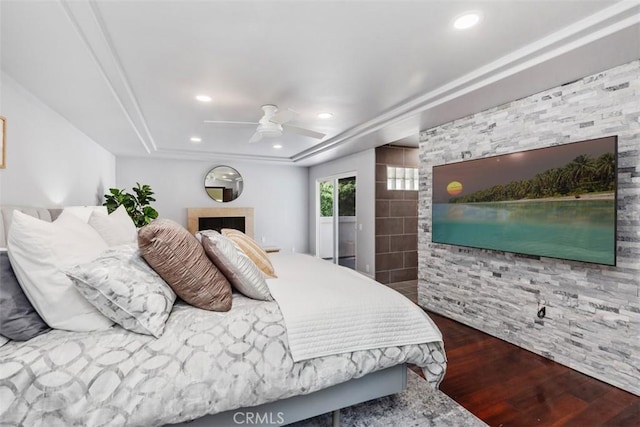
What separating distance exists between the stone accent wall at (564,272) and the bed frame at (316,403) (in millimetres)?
1663

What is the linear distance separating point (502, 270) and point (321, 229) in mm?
4374

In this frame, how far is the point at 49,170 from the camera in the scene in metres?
→ 2.72

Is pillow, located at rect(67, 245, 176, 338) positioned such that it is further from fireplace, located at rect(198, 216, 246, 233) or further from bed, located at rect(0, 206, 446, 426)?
fireplace, located at rect(198, 216, 246, 233)

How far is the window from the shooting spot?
5.07m

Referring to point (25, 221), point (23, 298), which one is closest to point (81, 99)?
point (25, 221)

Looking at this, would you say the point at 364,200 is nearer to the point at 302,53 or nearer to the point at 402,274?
the point at 402,274

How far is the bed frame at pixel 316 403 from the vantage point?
1419 mm

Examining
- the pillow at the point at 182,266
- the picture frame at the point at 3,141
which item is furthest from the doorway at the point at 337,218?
the picture frame at the point at 3,141

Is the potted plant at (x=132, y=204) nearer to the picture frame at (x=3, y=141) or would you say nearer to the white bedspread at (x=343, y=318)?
the picture frame at (x=3, y=141)

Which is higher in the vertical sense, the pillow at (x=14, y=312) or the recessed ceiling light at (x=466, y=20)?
the recessed ceiling light at (x=466, y=20)

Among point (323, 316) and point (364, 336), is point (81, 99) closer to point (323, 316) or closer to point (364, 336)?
point (323, 316)

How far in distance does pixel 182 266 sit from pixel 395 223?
13.7 feet

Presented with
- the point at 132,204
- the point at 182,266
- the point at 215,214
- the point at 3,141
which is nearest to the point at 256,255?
the point at 182,266

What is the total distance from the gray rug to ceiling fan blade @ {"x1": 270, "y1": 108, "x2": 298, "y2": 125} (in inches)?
97.1
